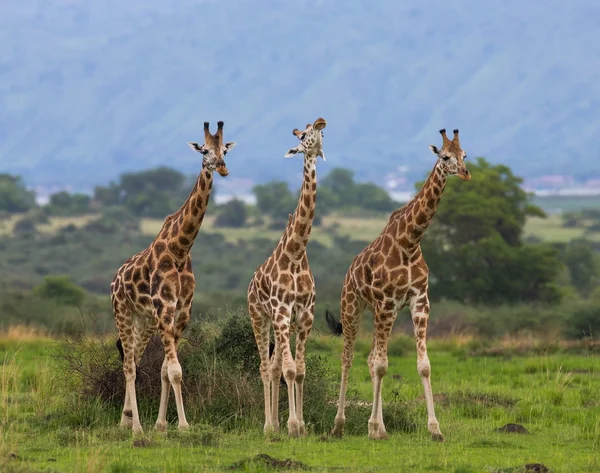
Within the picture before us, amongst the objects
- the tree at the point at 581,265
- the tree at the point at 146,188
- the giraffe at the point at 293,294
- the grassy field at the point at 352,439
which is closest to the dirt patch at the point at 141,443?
the grassy field at the point at 352,439

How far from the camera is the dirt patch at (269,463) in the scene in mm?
11789

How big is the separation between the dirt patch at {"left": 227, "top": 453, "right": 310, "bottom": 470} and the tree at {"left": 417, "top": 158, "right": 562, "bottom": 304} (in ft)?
106

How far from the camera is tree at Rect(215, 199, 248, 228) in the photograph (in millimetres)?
100000

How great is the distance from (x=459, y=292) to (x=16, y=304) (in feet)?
51.2

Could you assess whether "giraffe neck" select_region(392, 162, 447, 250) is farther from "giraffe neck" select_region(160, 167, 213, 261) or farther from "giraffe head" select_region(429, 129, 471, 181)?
"giraffe neck" select_region(160, 167, 213, 261)

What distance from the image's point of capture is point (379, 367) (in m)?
14.0

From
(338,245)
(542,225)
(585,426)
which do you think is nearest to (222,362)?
(585,426)

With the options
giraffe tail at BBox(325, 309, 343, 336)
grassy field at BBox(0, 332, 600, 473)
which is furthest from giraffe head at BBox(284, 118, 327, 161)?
Answer: grassy field at BBox(0, 332, 600, 473)

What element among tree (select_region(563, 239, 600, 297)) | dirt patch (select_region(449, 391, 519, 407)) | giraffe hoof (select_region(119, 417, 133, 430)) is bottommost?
giraffe hoof (select_region(119, 417, 133, 430))

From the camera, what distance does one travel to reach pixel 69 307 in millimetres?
37906

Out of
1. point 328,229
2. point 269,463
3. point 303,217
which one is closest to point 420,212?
point 303,217

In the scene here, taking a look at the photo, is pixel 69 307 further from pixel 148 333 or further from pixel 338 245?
pixel 338 245

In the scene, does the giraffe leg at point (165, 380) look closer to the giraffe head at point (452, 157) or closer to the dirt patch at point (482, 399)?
the giraffe head at point (452, 157)

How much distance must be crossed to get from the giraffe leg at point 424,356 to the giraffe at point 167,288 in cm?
254
